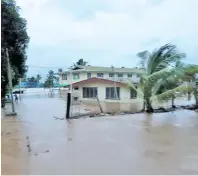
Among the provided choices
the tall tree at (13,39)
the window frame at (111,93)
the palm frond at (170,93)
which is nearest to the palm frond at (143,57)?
the palm frond at (170,93)

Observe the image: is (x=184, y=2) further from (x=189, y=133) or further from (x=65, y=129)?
(x=65, y=129)

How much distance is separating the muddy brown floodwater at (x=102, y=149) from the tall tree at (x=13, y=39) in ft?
7.66

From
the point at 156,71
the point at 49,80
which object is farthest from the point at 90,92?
the point at 49,80

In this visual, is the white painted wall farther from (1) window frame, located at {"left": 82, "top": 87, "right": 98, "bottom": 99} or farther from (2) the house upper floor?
(2) the house upper floor

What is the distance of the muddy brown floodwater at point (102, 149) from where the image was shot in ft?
17.6

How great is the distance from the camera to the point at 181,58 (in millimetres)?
15336

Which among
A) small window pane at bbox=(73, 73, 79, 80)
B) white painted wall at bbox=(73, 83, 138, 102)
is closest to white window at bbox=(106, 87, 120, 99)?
white painted wall at bbox=(73, 83, 138, 102)

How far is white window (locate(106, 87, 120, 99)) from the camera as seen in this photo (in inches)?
936

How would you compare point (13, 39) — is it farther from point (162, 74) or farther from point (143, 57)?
point (143, 57)

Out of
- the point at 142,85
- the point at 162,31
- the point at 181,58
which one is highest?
the point at 162,31

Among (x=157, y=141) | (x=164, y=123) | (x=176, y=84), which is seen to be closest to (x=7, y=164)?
(x=157, y=141)

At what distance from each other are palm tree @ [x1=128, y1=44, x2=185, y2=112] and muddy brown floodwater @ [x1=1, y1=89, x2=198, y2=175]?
13.1 feet

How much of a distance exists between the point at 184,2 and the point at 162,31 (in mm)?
8274

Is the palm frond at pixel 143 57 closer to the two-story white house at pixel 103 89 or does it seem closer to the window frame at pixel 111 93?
the two-story white house at pixel 103 89
